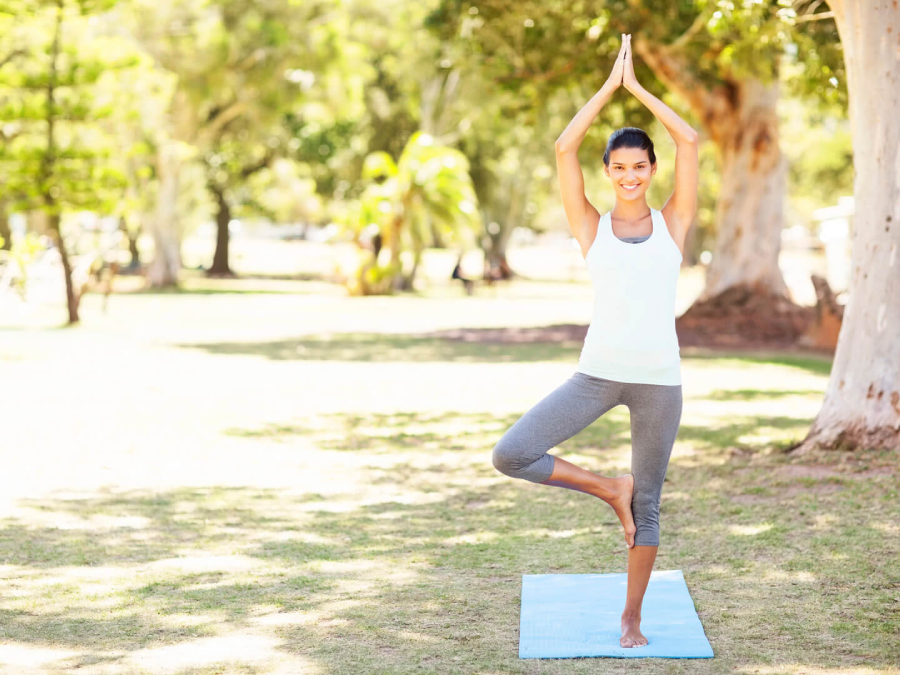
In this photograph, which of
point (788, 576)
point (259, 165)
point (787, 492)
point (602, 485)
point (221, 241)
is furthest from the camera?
point (259, 165)

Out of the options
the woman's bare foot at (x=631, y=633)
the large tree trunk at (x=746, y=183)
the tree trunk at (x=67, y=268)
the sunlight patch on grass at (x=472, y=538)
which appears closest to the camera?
the woman's bare foot at (x=631, y=633)

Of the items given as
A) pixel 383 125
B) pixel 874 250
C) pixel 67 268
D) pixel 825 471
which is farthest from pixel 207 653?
pixel 383 125

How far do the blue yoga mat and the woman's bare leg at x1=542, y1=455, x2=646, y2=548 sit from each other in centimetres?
44

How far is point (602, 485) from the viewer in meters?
4.43

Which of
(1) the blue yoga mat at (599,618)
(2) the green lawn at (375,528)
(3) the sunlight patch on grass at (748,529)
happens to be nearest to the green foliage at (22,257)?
(2) the green lawn at (375,528)

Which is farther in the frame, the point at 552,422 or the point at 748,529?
the point at 748,529

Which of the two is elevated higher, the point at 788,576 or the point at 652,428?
the point at 652,428

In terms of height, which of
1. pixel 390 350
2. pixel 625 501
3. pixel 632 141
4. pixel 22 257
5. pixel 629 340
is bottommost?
pixel 390 350

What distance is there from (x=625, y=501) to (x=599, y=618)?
73 centimetres

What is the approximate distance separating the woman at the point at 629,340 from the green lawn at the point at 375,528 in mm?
638

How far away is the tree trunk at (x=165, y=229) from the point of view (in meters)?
37.1

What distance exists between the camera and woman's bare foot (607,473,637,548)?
445cm

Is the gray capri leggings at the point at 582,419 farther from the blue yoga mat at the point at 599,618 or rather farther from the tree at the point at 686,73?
the tree at the point at 686,73

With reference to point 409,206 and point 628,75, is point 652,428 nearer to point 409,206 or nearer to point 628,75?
point 628,75
